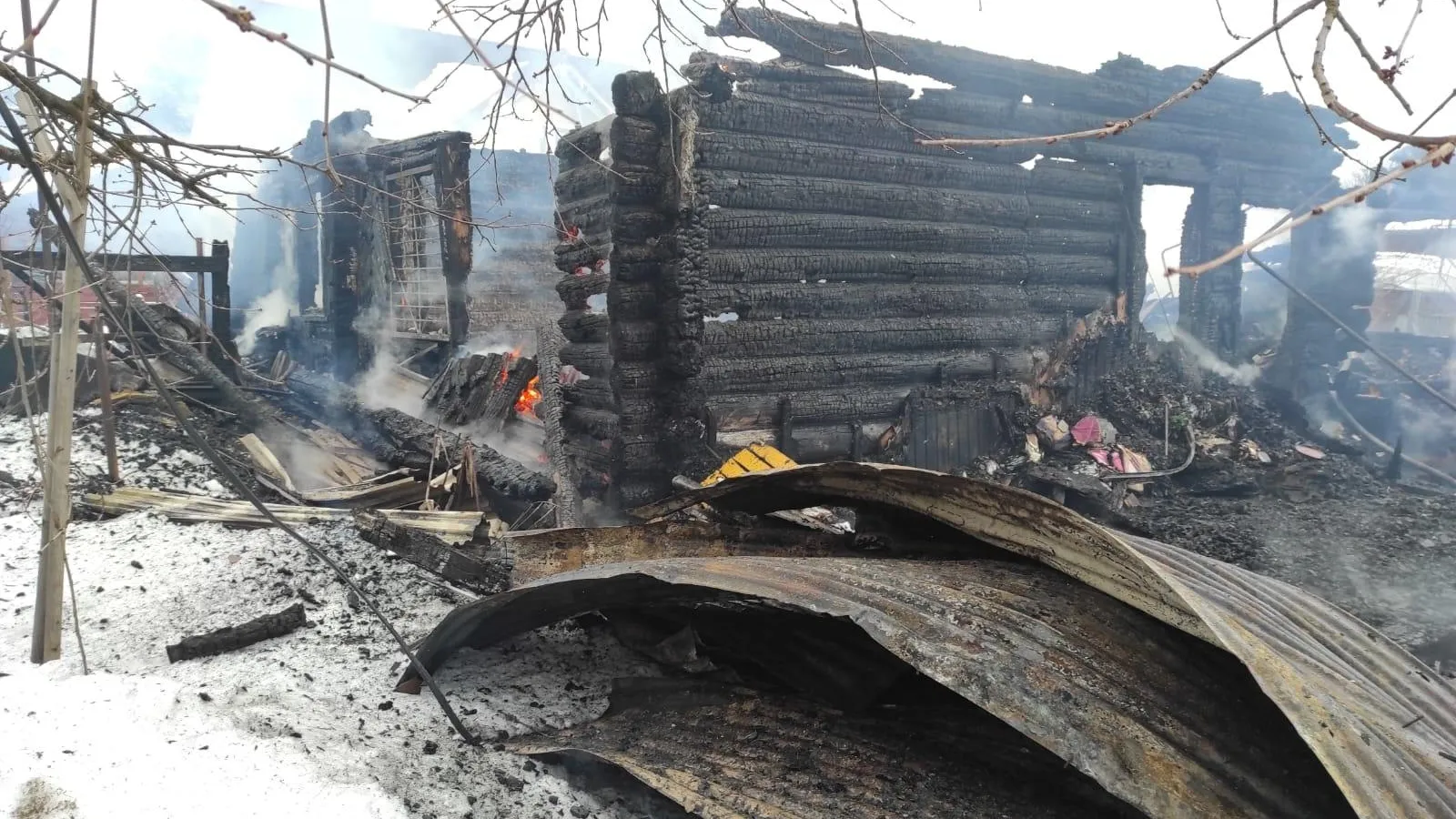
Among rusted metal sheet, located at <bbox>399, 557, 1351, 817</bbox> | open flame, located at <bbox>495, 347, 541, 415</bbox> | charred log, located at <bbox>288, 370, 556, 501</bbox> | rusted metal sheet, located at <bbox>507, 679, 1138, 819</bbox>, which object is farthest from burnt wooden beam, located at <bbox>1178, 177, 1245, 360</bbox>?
rusted metal sheet, located at <bbox>507, 679, 1138, 819</bbox>

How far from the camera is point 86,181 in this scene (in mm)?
2826

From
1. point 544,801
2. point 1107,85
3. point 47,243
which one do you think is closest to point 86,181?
point 47,243

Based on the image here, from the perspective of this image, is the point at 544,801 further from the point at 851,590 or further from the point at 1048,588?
the point at 1048,588

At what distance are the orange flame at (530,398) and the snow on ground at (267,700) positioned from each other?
6.17 m

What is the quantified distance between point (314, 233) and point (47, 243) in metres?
21.1

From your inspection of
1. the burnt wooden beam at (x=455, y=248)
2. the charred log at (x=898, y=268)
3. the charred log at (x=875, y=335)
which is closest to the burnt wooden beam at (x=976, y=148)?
the charred log at (x=898, y=268)

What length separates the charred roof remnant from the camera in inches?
68.6

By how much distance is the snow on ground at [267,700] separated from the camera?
2072 mm

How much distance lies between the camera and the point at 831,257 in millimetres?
8000

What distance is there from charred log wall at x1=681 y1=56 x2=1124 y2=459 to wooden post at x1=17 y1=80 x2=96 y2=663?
4.45m

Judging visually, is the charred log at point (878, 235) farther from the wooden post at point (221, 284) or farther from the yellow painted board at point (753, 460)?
the wooden post at point (221, 284)

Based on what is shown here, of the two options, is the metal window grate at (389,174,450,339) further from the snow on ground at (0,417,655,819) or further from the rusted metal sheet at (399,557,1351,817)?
the rusted metal sheet at (399,557,1351,817)

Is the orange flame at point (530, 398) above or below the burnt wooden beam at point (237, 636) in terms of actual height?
above

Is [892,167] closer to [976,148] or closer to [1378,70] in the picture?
[976,148]
